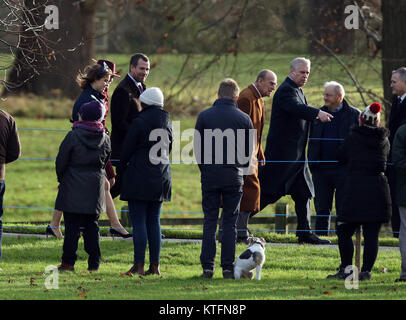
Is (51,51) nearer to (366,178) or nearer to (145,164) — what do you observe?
(145,164)

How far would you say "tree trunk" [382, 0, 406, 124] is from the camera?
15.9 meters

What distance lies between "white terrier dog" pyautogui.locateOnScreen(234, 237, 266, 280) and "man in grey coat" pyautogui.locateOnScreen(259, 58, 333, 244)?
225 centimetres

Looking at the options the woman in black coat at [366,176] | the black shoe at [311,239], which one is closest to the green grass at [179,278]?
the black shoe at [311,239]

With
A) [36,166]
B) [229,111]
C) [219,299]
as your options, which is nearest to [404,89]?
[229,111]

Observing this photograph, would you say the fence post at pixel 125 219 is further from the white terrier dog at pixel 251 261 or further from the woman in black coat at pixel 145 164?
the white terrier dog at pixel 251 261

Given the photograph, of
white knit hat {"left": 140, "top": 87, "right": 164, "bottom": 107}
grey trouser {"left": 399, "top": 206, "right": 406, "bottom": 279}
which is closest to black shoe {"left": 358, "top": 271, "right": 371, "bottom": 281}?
grey trouser {"left": 399, "top": 206, "right": 406, "bottom": 279}

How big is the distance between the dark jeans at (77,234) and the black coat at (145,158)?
18.9 inches

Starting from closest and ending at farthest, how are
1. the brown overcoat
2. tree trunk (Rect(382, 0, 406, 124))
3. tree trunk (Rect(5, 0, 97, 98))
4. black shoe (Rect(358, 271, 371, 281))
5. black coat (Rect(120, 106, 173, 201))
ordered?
black coat (Rect(120, 106, 173, 201)) → black shoe (Rect(358, 271, 371, 281)) → tree trunk (Rect(5, 0, 97, 98)) → the brown overcoat → tree trunk (Rect(382, 0, 406, 124))

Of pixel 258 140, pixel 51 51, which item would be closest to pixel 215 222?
pixel 258 140

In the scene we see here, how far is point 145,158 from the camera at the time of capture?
9.20m

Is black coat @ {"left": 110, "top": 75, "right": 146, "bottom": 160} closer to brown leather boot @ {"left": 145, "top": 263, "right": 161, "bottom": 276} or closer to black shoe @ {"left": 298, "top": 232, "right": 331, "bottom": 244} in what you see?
brown leather boot @ {"left": 145, "top": 263, "right": 161, "bottom": 276}

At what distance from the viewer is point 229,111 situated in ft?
30.2

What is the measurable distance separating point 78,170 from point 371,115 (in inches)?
114

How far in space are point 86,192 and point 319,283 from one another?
2.44 meters
